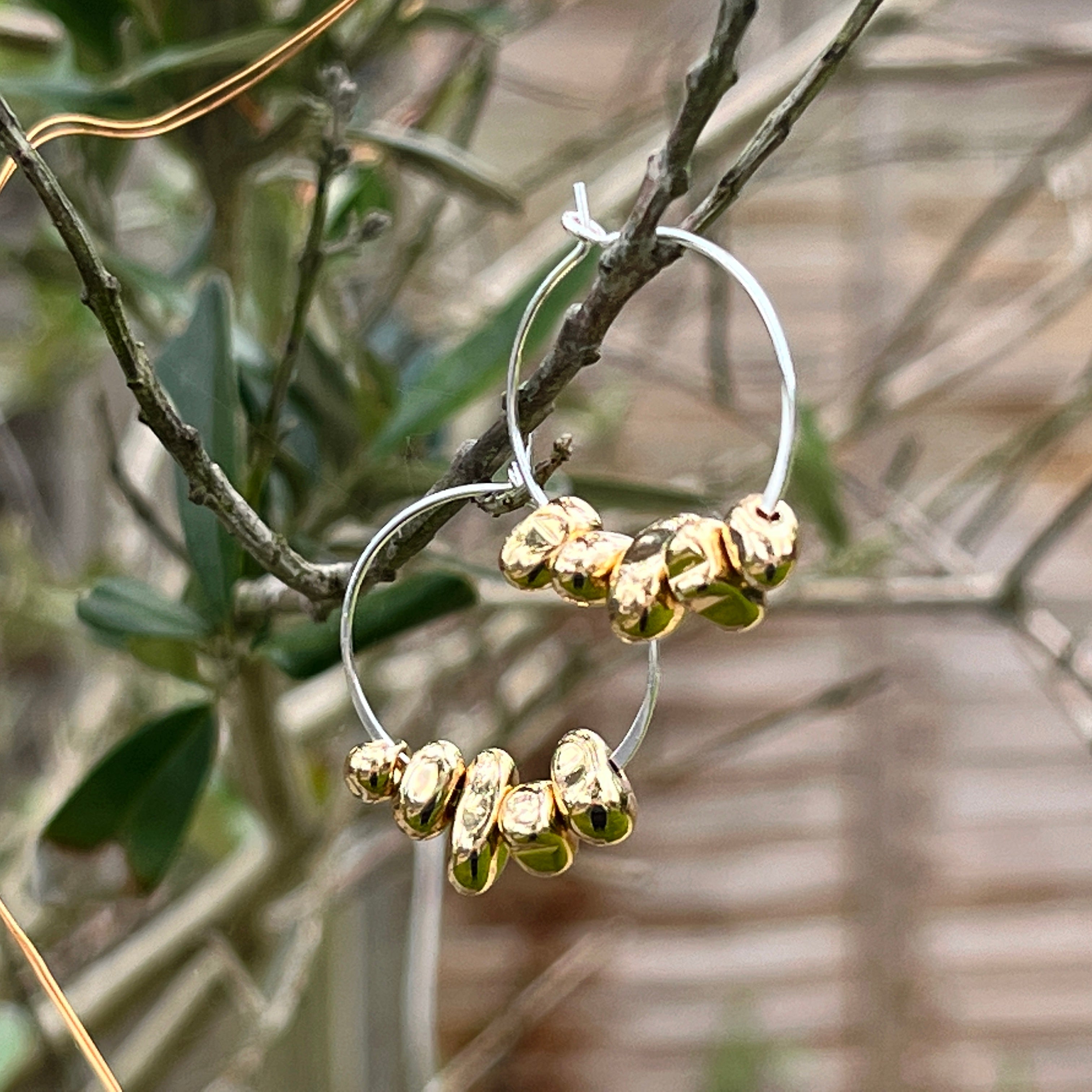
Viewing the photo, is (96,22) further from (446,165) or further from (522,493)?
(522,493)

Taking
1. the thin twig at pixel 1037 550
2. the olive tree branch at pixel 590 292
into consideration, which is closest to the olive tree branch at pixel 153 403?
the olive tree branch at pixel 590 292

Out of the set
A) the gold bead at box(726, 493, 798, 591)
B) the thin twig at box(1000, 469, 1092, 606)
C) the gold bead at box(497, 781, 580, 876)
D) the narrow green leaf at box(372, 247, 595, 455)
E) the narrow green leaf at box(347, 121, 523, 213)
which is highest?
the narrow green leaf at box(347, 121, 523, 213)

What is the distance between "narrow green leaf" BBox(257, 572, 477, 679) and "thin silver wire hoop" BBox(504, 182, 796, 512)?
3.9 inches

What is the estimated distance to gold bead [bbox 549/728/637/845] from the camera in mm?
217

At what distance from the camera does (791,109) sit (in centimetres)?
19

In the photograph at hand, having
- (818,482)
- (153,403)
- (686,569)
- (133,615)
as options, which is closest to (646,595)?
A: (686,569)

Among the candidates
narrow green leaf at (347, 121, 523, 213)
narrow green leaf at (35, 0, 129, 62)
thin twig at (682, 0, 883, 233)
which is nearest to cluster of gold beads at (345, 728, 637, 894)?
thin twig at (682, 0, 883, 233)

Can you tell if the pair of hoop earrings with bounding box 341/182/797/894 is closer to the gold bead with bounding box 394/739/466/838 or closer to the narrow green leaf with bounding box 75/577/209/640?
the gold bead with bounding box 394/739/466/838

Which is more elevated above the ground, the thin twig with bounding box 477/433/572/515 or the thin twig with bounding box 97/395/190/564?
the thin twig with bounding box 477/433/572/515

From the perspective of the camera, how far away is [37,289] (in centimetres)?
72

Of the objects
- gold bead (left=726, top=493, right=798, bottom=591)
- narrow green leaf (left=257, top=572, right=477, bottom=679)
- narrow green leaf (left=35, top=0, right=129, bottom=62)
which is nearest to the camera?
gold bead (left=726, top=493, right=798, bottom=591)

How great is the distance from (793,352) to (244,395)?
3.54ft

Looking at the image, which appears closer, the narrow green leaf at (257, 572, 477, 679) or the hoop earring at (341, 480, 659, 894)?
the hoop earring at (341, 480, 659, 894)

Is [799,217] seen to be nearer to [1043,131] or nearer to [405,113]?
[1043,131]
